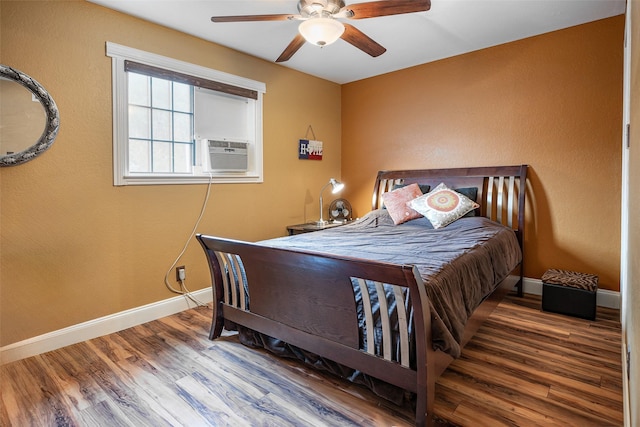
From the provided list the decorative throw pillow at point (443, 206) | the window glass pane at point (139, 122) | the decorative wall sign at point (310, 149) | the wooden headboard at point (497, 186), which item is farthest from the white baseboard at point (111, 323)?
the decorative wall sign at point (310, 149)

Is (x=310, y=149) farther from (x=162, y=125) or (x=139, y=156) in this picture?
(x=139, y=156)

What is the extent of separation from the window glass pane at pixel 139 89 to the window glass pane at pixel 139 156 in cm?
34

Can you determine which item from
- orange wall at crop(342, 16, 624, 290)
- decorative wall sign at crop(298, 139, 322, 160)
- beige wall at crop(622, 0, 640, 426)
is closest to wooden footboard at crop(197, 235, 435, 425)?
beige wall at crop(622, 0, 640, 426)

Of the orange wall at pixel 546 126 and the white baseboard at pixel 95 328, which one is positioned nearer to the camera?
the white baseboard at pixel 95 328

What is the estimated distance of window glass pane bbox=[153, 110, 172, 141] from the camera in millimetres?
3072

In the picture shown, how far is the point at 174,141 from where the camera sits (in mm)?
3201

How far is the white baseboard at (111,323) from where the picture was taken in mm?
2316

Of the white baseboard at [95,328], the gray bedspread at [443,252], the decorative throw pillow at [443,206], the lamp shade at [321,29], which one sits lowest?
the white baseboard at [95,328]

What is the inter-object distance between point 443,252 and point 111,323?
2531 mm

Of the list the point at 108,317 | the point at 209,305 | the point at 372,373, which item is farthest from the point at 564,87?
the point at 108,317

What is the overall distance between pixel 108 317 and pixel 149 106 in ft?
5.81

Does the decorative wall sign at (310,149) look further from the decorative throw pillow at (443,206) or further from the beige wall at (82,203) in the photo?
the decorative throw pillow at (443,206)

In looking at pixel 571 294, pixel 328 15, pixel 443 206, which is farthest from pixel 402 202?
pixel 328 15

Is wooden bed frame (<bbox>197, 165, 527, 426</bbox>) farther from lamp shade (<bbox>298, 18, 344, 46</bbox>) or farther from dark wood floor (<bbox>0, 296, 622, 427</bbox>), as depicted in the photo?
lamp shade (<bbox>298, 18, 344, 46</bbox>)
